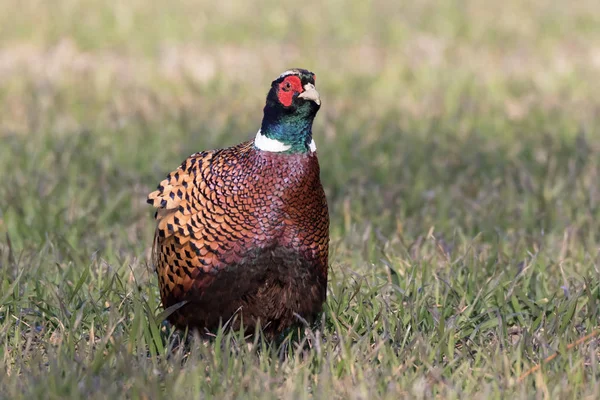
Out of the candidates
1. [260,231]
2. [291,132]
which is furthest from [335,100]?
[260,231]

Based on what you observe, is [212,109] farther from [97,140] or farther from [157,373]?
[157,373]

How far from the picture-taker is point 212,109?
7738 millimetres

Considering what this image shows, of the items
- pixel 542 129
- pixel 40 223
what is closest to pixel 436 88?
pixel 542 129

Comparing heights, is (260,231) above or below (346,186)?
above

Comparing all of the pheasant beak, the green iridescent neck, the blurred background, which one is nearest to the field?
the blurred background

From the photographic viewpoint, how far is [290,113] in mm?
3615

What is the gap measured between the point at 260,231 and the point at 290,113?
395 millimetres

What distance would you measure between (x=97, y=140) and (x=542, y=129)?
286 cm

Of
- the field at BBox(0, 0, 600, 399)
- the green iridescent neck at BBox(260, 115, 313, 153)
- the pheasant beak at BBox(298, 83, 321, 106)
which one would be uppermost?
the pheasant beak at BBox(298, 83, 321, 106)

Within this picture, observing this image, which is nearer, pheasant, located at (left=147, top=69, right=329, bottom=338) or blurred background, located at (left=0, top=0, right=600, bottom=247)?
pheasant, located at (left=147, top=69, right=329, bottom=338)

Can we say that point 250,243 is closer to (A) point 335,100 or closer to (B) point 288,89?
(B) point 288,89

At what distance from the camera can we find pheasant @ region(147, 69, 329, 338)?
3.60 meters

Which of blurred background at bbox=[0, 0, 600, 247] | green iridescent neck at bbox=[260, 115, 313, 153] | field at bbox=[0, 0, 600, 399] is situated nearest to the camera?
field at bbox=[0, 0, 600, 399]

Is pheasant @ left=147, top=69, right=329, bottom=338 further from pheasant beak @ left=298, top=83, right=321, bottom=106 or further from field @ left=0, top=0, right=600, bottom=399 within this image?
field @ left=0, top=0, right=600, bottom=399
